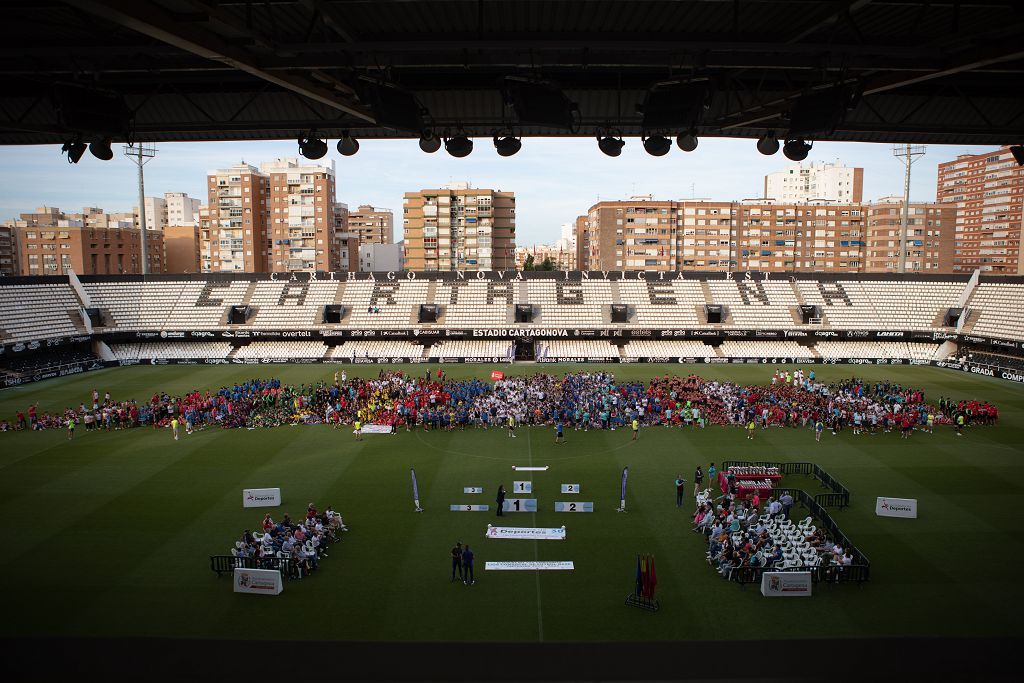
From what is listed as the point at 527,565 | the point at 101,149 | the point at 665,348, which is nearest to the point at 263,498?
the point at 527,565

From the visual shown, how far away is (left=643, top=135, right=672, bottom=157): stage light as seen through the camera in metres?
13.7

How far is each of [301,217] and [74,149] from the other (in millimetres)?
84301

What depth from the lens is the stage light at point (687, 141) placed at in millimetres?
13062

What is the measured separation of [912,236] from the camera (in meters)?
103

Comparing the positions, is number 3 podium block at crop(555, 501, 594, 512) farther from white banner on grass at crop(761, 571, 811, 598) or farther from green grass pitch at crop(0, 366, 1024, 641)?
white banner on grass at crop(761, 571, 811, 598)

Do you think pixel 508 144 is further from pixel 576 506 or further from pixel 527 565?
pixel 576 506

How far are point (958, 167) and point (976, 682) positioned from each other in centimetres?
15158

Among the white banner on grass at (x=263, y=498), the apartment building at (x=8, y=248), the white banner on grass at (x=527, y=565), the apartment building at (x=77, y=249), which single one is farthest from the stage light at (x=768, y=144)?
the apartment building at (x=8, y=248)

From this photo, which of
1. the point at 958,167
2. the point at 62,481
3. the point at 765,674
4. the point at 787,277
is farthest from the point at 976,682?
the point at 958,167

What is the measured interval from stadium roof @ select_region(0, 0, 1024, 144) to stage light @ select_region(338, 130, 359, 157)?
46cm

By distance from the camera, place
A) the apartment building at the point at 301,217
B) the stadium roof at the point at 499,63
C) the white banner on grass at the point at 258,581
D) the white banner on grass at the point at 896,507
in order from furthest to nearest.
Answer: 1. the apartment building at the point at 301,217
2. the white banner on grass at the point at 896,507
3. the white banner on grass at the point at 258,581
4. the stadium roof at the point at 499,63

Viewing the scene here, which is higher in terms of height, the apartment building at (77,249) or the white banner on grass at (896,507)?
the apartment building at (77,249)

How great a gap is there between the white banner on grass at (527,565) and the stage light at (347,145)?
35.3 ft

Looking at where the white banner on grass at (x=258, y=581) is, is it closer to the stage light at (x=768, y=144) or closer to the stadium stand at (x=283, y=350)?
the stage light at (x=768, y=144)
